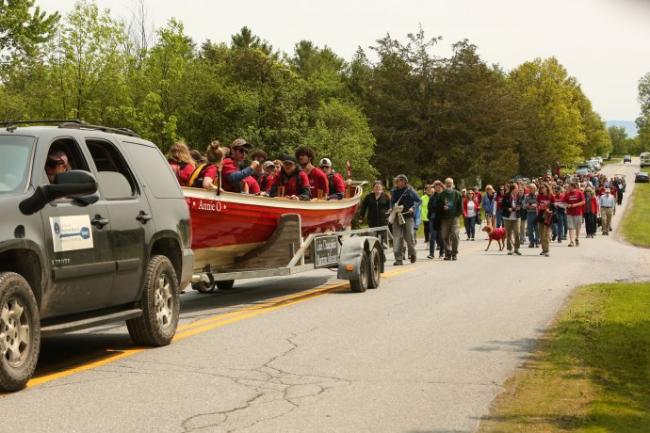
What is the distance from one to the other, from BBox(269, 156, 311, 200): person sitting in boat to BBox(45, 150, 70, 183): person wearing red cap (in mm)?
7417

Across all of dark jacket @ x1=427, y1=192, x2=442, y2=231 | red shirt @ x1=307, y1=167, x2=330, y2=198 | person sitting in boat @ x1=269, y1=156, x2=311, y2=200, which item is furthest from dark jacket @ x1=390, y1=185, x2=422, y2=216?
person sitting in boat @ x1=269, y1=156, x2=311, y2=200

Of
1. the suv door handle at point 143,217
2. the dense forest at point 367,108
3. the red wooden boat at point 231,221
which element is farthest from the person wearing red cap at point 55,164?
the dense forest at point 367,108

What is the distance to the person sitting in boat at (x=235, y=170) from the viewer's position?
545 inches

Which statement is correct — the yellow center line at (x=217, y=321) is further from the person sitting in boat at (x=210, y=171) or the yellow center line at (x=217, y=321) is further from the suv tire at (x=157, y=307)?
the person sitting in boat at (x=210, y=171)

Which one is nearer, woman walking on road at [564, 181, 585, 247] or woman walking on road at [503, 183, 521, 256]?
woman walking on road at [503, 183, 521, 256]

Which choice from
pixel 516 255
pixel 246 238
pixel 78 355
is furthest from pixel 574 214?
pixel 78 355

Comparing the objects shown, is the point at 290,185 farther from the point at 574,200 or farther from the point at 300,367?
the point at 574,200

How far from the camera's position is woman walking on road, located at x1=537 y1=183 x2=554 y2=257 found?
27.3 metres

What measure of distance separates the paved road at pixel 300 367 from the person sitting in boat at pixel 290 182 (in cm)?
162

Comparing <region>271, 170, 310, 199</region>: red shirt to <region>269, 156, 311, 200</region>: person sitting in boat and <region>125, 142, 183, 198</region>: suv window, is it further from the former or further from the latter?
<region>125, 142, 183, 198</region>: suv window

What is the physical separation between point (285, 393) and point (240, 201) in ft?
20.8

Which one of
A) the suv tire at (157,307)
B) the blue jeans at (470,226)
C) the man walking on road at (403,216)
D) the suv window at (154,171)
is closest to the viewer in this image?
the suv tire at (157,307)

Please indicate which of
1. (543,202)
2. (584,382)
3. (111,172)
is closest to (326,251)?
(111,172)

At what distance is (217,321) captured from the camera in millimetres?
12016
